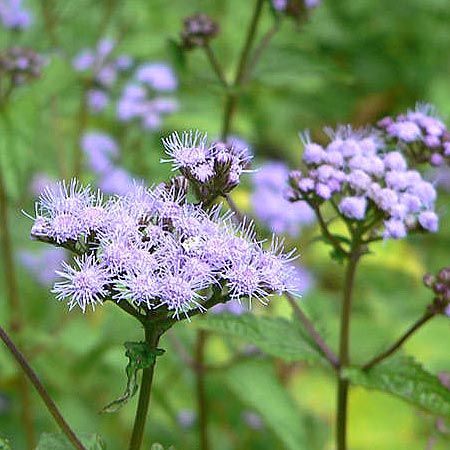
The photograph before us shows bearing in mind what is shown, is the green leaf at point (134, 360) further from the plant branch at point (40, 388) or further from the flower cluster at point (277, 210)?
the flower cluster at point (277, 210)

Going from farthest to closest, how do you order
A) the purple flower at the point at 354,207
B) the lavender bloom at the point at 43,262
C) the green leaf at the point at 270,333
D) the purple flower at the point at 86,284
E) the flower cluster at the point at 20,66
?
the lavender bloom at the point at 43,262
the flower cluster at the point at 20,66
the green leaf at the point at 270,333
the purple flower at the point at 354,207
the purple flower at the point at 86,284

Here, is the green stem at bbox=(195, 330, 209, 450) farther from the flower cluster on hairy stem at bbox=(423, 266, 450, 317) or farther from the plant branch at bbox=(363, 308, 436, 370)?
the flower cluster on hairy stem at bbox=(423, 266, 450, 317)

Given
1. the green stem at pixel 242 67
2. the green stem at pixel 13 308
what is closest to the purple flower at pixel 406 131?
the green stem at pixel 242 67

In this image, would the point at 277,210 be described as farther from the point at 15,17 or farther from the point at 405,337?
the point at 405,337

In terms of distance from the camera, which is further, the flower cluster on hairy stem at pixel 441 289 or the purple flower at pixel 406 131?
the purple flower at pixel 406 131

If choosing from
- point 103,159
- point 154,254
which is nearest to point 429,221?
point 154,254

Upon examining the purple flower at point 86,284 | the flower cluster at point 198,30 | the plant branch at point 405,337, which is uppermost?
the flower cluster at point 198,30

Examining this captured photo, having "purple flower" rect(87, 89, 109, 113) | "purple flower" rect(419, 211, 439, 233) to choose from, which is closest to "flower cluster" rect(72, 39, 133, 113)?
"purple flower" rect(87, 89, 109, 113)

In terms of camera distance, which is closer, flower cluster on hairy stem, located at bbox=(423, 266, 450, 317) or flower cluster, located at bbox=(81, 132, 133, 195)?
flower cluster on hairy stem, located at bbox=(423, 266, 450, 317)
